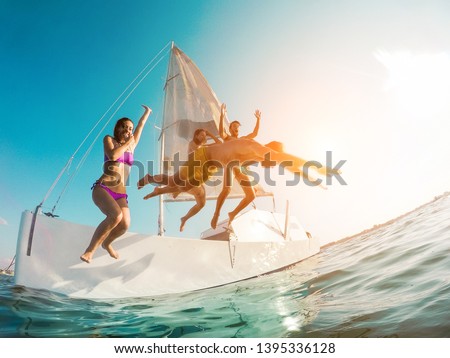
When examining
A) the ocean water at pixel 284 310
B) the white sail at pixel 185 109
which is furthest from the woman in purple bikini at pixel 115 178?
the white sail at pixel 185 109

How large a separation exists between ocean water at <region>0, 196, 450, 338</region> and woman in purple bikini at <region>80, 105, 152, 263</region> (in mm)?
1047

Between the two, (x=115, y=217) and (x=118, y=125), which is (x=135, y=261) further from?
(x=118, y=125)

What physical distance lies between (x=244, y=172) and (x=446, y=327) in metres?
4.48

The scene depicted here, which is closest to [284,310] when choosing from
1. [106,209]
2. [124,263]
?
[106,209]

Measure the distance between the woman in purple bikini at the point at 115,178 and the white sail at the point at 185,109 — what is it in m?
7.04

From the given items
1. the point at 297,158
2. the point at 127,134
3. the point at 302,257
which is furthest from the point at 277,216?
the point at 127,134

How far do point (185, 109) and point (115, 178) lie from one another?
335 inches

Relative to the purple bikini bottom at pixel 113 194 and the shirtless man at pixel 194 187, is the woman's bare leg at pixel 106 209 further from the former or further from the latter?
the shirtless man at pixel 194 187

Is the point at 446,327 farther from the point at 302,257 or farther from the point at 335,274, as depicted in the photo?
the point at 302,257

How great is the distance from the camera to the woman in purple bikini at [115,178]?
412cm

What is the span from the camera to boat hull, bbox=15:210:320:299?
539 centimetres

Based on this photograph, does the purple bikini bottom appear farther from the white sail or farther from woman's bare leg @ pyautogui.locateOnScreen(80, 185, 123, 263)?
the white sail

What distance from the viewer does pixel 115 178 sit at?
4.21 metres
